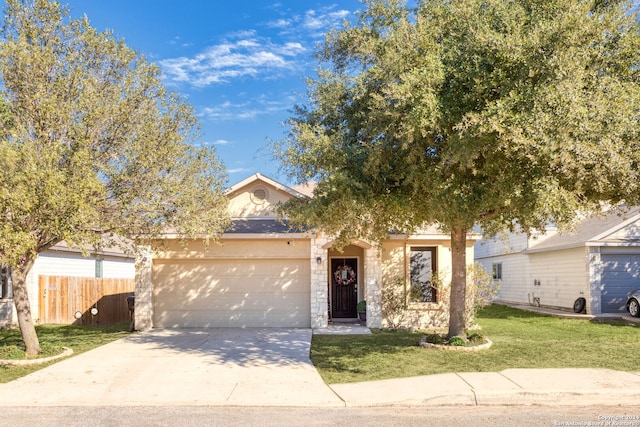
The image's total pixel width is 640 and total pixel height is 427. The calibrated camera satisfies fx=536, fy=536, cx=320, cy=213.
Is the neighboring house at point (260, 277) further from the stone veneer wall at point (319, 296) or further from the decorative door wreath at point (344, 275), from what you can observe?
the decorative door wreath at point (344, 275)

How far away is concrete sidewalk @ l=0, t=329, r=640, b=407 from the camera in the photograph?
27.8 ft

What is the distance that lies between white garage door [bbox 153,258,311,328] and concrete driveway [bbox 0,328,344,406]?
2674mm

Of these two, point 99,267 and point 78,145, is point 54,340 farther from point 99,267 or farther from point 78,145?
point 99,267

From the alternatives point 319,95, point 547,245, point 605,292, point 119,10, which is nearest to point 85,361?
point 319,95

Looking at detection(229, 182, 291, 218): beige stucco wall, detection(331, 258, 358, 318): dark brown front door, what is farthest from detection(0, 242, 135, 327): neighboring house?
detection(331, 258, 358, 318): dark brown front door

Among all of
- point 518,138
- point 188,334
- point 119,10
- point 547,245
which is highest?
point 119,10

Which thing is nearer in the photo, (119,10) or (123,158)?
(123,158)

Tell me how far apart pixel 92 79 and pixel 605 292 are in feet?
61.8

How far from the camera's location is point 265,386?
31.3 feet

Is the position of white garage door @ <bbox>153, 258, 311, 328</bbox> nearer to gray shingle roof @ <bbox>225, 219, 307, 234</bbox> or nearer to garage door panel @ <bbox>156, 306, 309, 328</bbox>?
garage door panel @ <bbox>156, 306, 309, 328</bbox>

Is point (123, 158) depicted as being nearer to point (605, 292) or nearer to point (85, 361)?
point (85, 361)

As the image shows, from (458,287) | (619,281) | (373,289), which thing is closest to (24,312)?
(373,289)

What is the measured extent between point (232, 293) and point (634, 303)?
46.5 feet

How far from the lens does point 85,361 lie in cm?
1176
